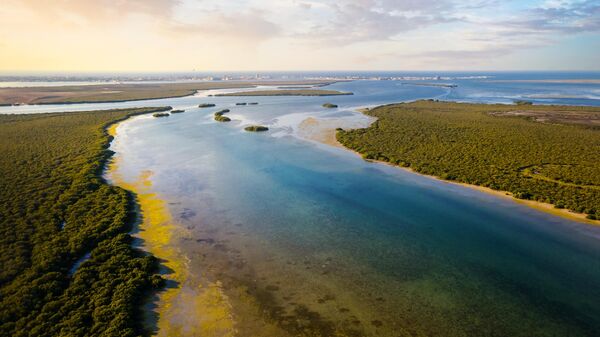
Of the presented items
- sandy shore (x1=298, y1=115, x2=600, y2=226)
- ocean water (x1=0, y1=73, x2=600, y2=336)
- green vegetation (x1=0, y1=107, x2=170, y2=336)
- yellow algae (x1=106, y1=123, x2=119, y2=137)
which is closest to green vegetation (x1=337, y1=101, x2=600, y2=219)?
sandy shore (x1=298, y1=115, x2=600, y2=226)

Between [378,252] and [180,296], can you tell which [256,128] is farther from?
[180,296]

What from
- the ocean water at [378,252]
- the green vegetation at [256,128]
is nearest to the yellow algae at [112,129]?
the green vegetation at [256,128]

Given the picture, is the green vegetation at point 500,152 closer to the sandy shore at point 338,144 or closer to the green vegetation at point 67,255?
the sandy shore at point 338,144

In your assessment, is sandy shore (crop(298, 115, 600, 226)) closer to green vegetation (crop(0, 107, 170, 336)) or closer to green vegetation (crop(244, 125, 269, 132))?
green vegetation (crop(244, 125, 269, 132))

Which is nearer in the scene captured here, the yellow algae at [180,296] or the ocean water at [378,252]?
the yellow algae at [180,296]

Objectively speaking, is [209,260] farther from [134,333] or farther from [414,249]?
[414,249]

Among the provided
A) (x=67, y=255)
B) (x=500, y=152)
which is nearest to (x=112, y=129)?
(x=67, y=255)
